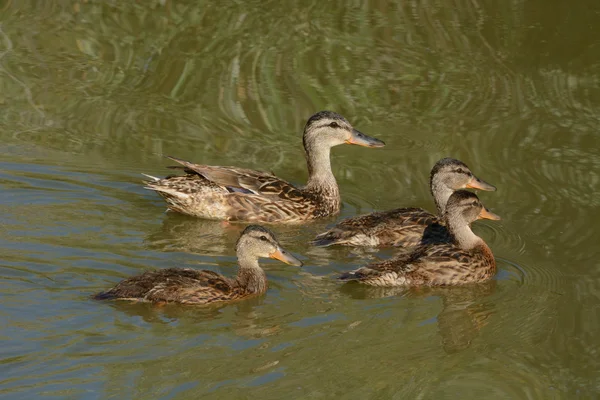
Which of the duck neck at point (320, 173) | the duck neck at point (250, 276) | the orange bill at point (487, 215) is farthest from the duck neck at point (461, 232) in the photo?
the duck neck at point (320, 173)

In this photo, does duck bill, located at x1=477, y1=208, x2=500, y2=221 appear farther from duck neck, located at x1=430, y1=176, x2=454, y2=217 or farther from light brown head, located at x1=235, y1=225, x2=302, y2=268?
light brown head, located at x1=235, y1=225, x2=302, y2=268

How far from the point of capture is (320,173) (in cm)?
1127

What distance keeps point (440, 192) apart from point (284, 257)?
1937 mm

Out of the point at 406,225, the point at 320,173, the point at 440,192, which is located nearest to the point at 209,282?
the point at 406,225

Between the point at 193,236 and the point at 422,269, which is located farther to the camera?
the point at 193,236

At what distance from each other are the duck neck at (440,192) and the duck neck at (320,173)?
1014mm

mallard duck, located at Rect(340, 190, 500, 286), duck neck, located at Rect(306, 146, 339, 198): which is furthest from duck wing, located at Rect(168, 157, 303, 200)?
mallard duck, located at Rect(340, 190, 500, 286)

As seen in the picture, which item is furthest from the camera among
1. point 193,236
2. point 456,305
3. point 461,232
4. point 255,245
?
point 193,236

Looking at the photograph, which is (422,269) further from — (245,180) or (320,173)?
(320,173)

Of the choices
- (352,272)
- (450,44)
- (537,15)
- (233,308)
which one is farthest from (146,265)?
(537,15)

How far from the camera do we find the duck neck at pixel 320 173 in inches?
436

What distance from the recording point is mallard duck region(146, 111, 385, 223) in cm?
1057

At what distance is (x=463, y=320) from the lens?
829 cm

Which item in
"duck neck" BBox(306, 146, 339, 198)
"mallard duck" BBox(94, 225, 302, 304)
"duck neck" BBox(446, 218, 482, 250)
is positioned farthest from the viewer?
"duck neck" BBox(306, 146, 339, 198)
